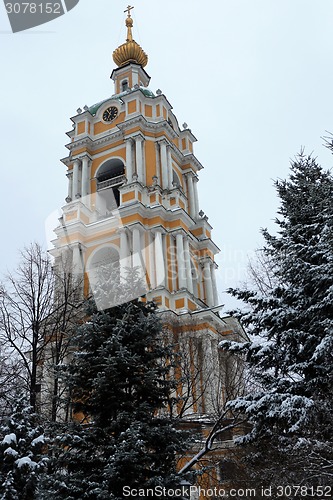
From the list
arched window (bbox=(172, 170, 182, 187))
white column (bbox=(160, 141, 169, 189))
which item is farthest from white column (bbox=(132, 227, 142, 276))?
arched window (bbox=(172, 170, 182, 187))

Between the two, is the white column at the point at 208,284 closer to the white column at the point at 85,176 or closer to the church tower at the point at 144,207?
the church tower at the point at 144,207

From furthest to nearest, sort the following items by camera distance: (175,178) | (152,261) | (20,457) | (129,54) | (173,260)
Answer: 1. (129,54)
2. (175,178)
3. (173,260)
4. (152,261)
5. (20,457)

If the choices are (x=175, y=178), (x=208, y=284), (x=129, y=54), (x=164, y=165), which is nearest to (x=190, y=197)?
(x=175, y=178)

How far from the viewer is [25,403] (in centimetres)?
1230

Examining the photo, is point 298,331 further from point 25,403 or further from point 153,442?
point 25,403

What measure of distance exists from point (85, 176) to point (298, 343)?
26241mm

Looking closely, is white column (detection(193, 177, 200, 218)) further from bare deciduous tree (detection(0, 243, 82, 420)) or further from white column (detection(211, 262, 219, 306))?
bare deciduous tree (detection(0, 243, 82, 420))

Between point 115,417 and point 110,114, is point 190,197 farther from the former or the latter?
point 115,417

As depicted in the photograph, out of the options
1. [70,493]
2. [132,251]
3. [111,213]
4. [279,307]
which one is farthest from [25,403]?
[111,213]

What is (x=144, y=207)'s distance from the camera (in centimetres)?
3088

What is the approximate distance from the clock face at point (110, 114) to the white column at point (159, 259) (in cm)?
1043

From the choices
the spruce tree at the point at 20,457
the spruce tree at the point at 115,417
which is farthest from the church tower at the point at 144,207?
the spruce tree at the point at 20,457

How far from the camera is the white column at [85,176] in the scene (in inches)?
1365

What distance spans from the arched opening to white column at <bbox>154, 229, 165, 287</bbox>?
5.39 meters
